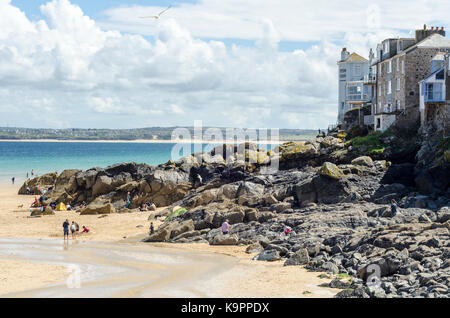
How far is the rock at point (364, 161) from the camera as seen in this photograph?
4253 cm

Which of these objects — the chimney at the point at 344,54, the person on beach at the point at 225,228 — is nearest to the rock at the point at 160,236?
the person on beach at the point at 225,228

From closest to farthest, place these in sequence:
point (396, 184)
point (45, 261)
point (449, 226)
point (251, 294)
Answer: point (251, 294) → point (449, 226) → point (45, 261) → point (396, 184)

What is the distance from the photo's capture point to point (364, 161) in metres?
42.8

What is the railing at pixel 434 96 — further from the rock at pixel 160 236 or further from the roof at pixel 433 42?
the rock at pixel 160 236

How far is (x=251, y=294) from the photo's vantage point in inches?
862

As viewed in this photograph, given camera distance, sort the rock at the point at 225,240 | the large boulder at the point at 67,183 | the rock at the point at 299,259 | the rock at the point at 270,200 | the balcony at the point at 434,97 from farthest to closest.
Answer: the large boulder at the point at 67,183
the balcony at the point at 434,97
the rock at the point at 270,200
the rock at the point at 225,240
the rock at the point at 299,259

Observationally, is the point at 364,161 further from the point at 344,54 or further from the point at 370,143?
the point at 344,54

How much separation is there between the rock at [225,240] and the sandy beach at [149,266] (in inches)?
27.3

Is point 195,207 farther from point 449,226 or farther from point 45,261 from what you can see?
point 449,226

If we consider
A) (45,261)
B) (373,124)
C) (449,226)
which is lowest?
(45,261)

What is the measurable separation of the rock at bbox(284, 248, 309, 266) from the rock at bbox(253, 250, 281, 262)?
1.29 m

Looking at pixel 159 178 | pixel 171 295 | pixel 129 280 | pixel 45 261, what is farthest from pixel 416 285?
pixel 159 178

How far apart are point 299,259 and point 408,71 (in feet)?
97.7
